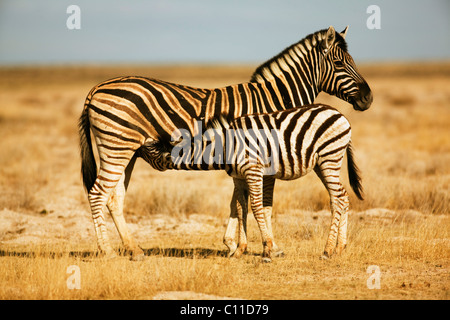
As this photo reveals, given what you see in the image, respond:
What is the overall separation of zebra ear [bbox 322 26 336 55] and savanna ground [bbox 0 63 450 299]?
323 cm

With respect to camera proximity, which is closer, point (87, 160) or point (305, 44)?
point (87, 160)

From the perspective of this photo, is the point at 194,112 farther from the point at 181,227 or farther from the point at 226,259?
the point at 181,227

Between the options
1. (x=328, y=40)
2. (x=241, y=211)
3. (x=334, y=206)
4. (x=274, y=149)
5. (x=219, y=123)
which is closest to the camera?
(x=274, y=149)

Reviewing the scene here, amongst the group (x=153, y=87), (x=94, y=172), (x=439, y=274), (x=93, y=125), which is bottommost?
(x=439, y=274)

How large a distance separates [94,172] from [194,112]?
78.2 inches

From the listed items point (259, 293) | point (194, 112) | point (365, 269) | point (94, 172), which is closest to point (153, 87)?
point (194, 112)

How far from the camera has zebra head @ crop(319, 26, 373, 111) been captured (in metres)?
9.01

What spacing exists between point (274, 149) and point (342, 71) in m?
2.07

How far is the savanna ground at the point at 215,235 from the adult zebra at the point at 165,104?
1.21 metres

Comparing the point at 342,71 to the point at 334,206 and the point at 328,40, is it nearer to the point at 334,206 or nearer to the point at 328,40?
the point at 328,40

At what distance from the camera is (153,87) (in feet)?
28.2

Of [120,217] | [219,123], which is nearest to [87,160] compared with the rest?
[120,217]

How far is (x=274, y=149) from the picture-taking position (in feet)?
26.4
